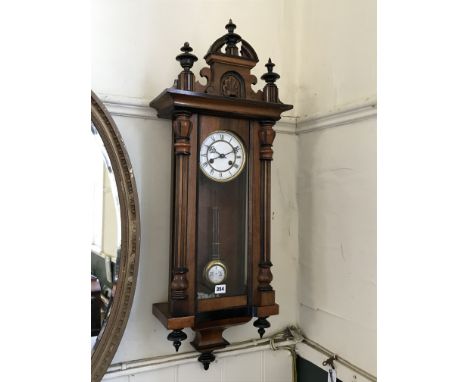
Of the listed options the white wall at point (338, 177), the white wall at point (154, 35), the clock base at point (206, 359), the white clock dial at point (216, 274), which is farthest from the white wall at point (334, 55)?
the clock base at point (206, 359)

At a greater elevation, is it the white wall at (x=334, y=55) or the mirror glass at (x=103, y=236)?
the white wall at (x=334, y=55)

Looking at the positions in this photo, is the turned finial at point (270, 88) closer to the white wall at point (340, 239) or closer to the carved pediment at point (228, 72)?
the carved pediment at point (228, 72)

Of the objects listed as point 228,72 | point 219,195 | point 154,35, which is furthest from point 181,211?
point 154,35

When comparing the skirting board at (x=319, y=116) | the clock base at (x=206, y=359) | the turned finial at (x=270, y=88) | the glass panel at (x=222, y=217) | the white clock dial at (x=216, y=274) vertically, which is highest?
the turned finial at (x=270, y=88)

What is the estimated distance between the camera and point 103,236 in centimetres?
104

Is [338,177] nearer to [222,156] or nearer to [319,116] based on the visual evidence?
[319,116]

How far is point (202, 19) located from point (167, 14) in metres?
0.12

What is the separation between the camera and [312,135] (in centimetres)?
133

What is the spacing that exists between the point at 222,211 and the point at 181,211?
134 millimetres

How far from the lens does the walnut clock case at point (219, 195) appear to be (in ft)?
3.42

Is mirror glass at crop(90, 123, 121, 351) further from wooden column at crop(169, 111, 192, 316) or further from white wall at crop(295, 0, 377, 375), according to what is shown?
white wall at crop(295, 0, 377, 375)

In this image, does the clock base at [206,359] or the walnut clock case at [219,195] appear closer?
the walnut clock case at [219,195]

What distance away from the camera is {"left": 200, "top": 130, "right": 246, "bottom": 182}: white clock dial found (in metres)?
1.09
